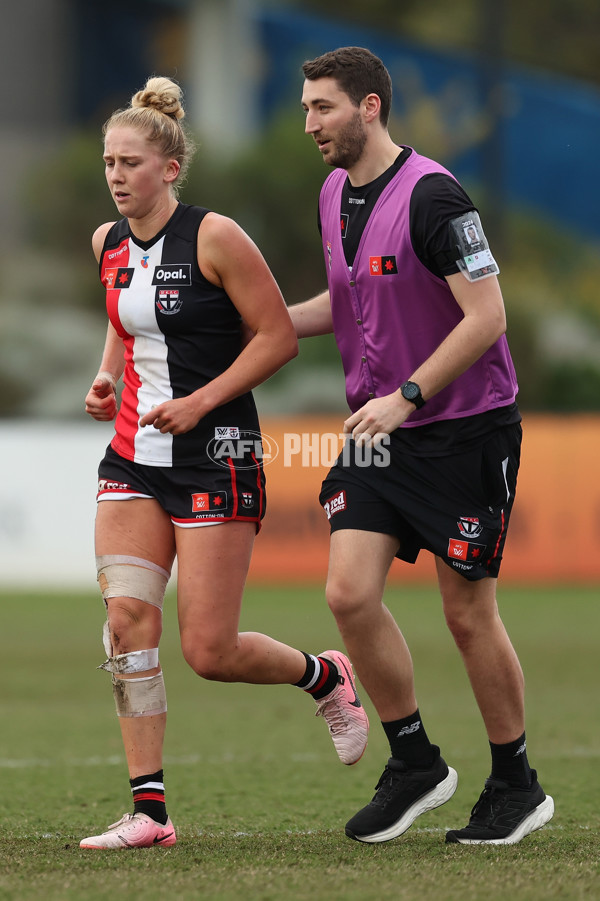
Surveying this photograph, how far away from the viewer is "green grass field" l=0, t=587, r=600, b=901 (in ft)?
13.4

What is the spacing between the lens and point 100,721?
310 inches

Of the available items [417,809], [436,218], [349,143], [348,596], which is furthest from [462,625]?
[349,143]

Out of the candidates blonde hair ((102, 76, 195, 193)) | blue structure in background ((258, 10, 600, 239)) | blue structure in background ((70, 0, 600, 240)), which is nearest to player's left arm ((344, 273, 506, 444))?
blonde hair ((102, 76, 195, 193))

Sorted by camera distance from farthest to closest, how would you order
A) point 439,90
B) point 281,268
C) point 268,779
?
1. point 439,90
2. point 281,268
3. point 268,779

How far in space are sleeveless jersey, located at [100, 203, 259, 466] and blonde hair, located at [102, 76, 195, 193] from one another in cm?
19

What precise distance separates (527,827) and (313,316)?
1861 mm

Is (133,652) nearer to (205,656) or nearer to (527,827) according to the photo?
(205,656)

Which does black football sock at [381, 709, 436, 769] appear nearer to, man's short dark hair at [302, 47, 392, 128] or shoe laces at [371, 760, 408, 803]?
→ shoe laces at [371, 760, 408, 803]

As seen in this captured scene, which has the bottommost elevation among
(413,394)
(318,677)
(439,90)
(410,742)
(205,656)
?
(410,742)

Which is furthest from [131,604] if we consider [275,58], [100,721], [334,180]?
[275,58]

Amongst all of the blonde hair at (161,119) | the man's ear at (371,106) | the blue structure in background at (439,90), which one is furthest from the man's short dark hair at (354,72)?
the blue structure in background at (439,90)

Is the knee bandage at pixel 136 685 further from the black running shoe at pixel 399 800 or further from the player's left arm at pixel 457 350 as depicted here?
the player's left arm at pixel 457 350

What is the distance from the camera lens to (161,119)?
4.75 m

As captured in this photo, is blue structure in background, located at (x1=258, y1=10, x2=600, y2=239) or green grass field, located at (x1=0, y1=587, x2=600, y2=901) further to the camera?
blue structure in background, located at (x1=258, y1=10, x2=600, y2=239)
